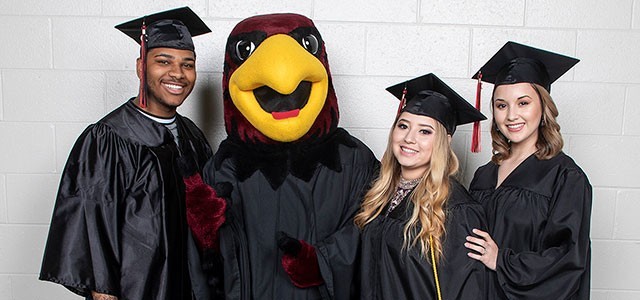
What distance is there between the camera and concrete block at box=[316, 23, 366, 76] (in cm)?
227

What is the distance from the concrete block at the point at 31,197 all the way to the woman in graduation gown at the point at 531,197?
74.6 inches

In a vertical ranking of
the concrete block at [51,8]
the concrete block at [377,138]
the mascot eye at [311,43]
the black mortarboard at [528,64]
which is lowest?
the concrete block at [377,138]

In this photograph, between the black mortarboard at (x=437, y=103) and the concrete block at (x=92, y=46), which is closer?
the black mortarboard at (x=437, y=103)

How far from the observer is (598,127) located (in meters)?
2.32

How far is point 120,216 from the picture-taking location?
1670 mm

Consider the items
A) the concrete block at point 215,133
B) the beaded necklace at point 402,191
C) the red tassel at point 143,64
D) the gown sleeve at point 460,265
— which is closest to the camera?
the gown sleeve at point 460,265

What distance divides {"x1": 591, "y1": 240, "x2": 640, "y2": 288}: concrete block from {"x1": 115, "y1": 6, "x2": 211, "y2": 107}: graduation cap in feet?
6.68

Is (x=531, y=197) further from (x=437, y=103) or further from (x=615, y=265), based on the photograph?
(x=615, y=265)

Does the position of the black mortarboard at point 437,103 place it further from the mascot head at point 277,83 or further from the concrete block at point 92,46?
the concrete block at point 92,46

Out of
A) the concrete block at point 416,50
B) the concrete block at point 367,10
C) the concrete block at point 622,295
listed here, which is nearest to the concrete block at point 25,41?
the concrete block at point 367,10

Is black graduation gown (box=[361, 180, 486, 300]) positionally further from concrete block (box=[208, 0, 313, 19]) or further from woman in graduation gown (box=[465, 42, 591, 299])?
concrete block (box=[208, 0, 313, 19])

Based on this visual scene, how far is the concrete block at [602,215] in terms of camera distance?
7.73 ft

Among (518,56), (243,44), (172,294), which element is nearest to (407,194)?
(518,56)

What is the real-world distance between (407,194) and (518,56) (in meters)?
0.62
